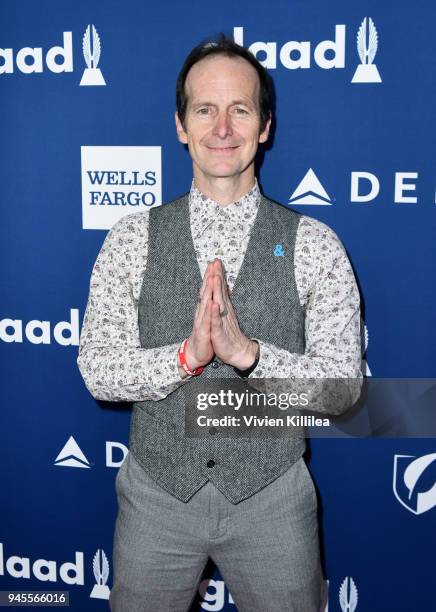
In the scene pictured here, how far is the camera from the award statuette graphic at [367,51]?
5.49ft

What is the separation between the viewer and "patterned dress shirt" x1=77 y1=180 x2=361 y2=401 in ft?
4.45

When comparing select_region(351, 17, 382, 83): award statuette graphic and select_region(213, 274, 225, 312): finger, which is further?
select_region(351, 17, 382, 83): award statuette graphic

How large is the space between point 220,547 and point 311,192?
92 cm

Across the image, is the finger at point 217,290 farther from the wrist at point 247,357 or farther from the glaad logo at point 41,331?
the glaad logo at point 41,331

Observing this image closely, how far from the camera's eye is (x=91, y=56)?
1778 mm

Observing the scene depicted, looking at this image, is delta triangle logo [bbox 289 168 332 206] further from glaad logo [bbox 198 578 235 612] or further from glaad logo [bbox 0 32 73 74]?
glaad logo [bbox 198 578 235 612]

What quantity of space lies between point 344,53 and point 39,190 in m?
0.90

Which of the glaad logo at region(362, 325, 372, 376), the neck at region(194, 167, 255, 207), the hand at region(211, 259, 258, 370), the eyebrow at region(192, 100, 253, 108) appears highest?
the eyebrow at region(192, 100, 253, 108)

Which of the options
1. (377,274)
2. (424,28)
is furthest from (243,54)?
(377,274)

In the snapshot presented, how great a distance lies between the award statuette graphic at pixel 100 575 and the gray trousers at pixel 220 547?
608 mm

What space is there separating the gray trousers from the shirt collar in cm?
56

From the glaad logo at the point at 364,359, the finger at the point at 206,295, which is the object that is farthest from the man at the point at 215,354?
the glaad logo at the point at 364,359

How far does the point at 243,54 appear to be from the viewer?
4.80 feet

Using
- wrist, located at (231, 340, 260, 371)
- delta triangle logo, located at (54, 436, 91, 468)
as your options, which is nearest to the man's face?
wrist, located at (231, 340, 260, 371)
